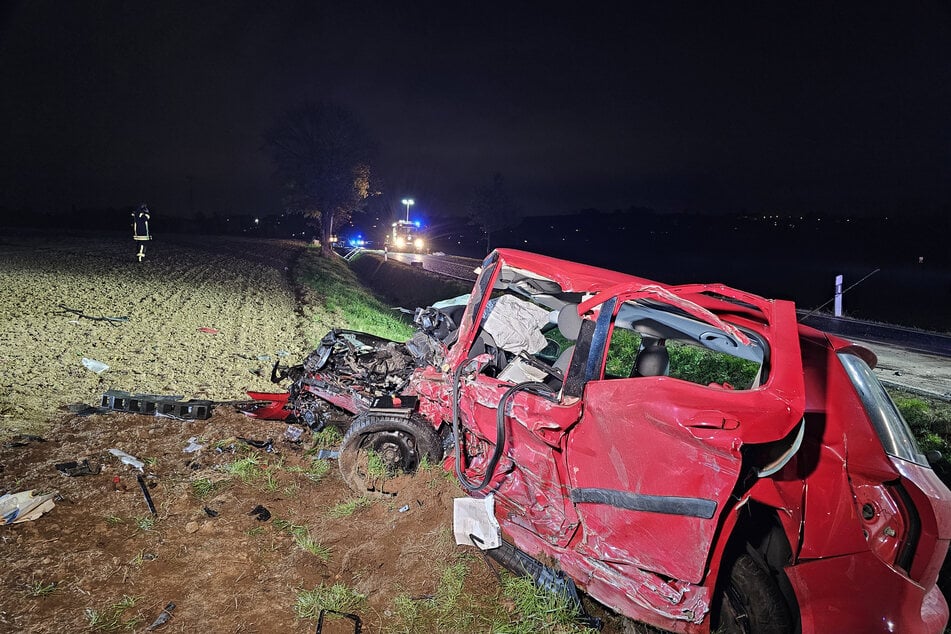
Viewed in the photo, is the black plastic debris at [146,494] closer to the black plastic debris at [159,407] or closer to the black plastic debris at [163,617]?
the black plastic debris at [163,617]

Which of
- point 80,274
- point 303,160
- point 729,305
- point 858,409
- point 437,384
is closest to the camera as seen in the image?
point 858,409

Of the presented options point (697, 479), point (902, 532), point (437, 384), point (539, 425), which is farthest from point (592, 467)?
point (437, 384)

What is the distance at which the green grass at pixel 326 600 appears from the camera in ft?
9.26

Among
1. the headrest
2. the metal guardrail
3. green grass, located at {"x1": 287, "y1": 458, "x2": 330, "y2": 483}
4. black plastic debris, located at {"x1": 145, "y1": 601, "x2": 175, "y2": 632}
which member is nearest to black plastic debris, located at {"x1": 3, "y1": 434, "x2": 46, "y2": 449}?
green grass, located at {"x1": 287, "y1": 458, "x2": 330, "y2": 483}

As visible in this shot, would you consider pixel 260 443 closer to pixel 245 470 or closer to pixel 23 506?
pixel 245 470

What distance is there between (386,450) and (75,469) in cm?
258

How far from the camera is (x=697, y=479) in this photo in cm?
219

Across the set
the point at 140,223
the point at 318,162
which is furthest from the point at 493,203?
the point at 140,223

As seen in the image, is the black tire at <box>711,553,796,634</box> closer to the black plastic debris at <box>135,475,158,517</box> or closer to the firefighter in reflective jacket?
the black plastic debris at <box>135,475,158,517</box>

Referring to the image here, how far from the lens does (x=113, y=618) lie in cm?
263

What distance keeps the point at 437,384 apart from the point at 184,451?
265 centimetres

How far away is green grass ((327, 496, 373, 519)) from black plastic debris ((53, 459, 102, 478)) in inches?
81.9

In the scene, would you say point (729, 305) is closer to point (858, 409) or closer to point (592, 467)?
point (858, 409)

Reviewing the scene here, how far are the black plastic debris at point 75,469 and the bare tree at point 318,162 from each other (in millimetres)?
30282
